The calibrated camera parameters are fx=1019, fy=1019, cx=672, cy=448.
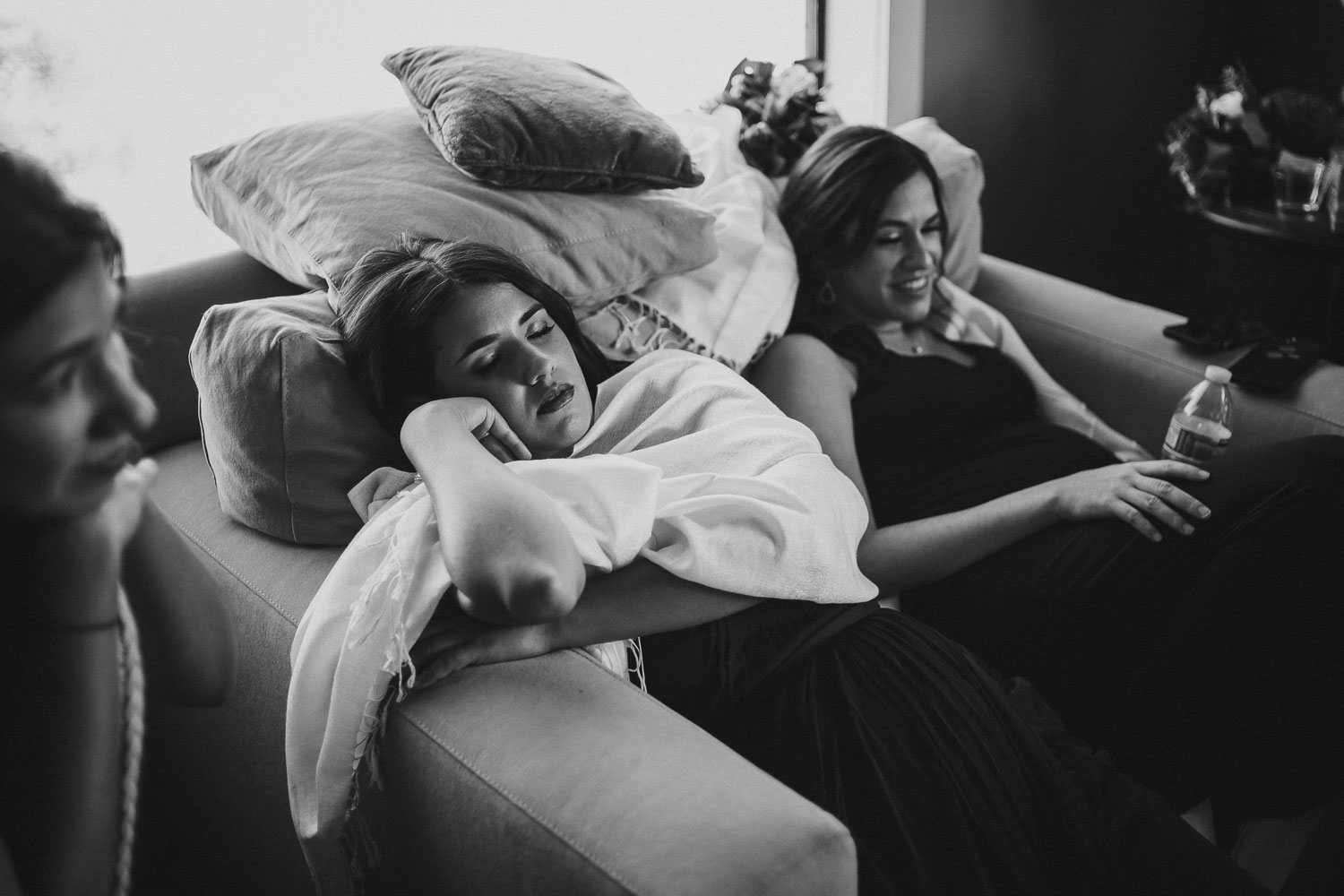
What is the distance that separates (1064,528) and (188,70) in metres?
1.45

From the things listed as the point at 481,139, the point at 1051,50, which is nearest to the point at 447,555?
the point at 481,139

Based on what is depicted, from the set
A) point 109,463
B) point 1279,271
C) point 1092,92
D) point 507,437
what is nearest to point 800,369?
point 507,437

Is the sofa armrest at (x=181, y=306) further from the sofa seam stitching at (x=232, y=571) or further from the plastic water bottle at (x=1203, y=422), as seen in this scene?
the plastic water bottle at (x=1203, y=422)

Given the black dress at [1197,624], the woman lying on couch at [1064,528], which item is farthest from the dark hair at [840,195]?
the black dress at [1197,624]

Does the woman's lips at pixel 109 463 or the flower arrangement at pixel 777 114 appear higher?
the woman's lips at pixel 109 463

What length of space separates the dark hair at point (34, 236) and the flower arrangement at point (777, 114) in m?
1.41

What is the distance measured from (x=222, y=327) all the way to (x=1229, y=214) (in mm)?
1952

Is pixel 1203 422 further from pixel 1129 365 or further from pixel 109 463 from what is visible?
pixel 109 463

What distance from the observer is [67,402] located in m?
0.40

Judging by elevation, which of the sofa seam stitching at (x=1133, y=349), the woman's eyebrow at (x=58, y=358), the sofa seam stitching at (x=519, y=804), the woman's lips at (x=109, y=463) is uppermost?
the woman's eyebrow at (x=58, y=358)

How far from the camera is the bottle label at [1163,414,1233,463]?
1.44 m

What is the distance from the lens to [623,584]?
0.94 metres

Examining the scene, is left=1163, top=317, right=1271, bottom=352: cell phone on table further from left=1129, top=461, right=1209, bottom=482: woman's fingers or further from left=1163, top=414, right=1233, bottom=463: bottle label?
left=1129, top=461, right=1209, bottom=482: woman's fingers

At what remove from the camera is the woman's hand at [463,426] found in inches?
38.1
